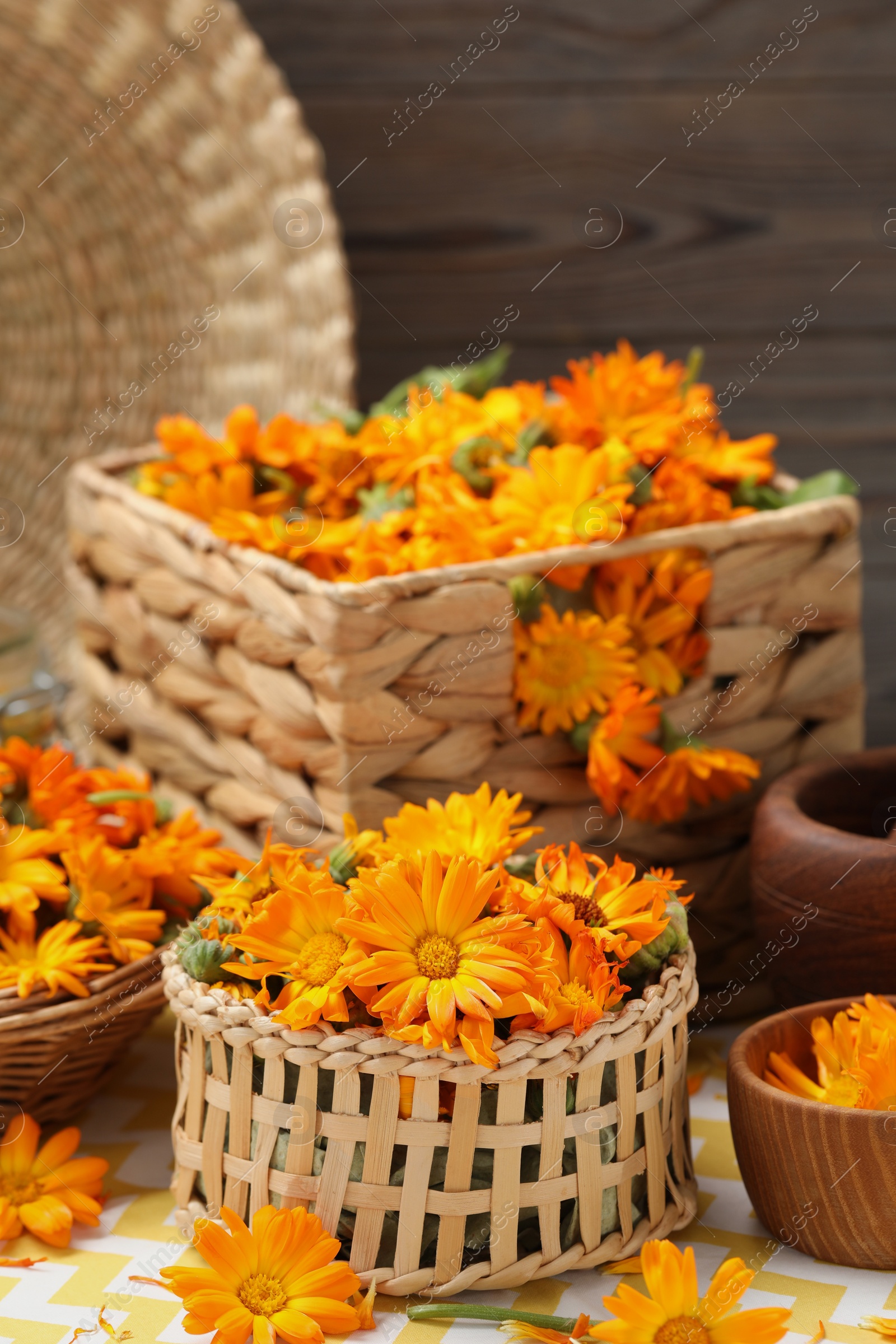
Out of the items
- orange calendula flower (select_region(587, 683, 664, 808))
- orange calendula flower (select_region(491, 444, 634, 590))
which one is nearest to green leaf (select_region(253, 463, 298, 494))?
→ orange calendula flower (select_region(491, 444, 634, 590))

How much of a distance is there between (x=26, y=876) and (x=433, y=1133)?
10.1 inches

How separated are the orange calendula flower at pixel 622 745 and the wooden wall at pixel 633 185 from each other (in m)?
0.63

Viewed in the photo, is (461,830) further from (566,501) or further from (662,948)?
(566,501)

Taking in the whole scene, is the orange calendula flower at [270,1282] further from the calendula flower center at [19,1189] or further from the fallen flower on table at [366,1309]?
the calendula flower center at [19,1189]

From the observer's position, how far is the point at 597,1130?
0.57 m

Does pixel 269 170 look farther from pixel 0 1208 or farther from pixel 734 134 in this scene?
pixel 0 1208

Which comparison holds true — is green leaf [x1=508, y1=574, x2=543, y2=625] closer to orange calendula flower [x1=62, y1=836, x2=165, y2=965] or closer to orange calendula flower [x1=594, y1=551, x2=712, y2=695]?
orange calendula flower [x1=594, y1=551, x2=712, y2=695]

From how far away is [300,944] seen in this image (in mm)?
573

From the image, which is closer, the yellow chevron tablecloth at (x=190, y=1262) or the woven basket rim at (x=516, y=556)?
the yellow chevron tablecloth at (x=190, y=1262)

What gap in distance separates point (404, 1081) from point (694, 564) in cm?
36

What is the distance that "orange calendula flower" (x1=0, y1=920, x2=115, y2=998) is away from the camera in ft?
2.11

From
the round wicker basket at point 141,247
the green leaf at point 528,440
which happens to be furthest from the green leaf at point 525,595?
the round wicker basket at point 141,247

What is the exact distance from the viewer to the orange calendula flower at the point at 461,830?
2.03 feet

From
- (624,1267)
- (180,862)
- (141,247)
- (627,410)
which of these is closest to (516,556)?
(627,410)
